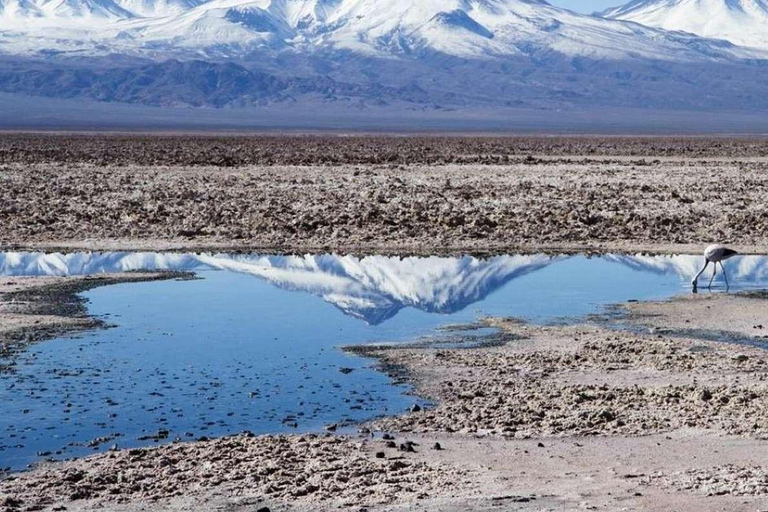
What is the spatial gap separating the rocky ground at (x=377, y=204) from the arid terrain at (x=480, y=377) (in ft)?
A: 0.28

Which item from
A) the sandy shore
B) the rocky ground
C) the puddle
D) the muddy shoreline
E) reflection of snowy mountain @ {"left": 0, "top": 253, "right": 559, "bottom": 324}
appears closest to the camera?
the sandy shore

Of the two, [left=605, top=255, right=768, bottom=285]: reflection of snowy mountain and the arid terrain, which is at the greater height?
the arid terrain

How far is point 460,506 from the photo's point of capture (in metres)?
7.80

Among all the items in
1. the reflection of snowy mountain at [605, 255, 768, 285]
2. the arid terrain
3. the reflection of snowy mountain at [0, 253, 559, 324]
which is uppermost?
the arid terrain

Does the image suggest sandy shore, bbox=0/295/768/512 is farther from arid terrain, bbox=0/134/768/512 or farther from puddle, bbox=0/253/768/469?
puddle, bbox=0/253/768/469

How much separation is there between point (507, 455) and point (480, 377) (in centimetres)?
259

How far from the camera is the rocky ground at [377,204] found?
22031mm

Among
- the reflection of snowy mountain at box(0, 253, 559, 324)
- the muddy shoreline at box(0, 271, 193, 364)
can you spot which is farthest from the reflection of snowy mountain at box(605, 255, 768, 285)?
the muddy shoreline at box(0, 271, 193, 364)

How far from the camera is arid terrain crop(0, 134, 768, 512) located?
8.21 metres

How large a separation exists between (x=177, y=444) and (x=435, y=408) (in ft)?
6.84

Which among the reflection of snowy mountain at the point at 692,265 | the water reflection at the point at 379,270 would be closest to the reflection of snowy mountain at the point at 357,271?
the water reflection at the point at 379,270

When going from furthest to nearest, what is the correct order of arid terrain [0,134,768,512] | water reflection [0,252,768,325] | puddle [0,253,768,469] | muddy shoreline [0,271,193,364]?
water reflection [0,252,768,325] < muddy shoreline [0,271,193,364] < puddle [0,253,768,469] < arid terrain [0,134,768,512]

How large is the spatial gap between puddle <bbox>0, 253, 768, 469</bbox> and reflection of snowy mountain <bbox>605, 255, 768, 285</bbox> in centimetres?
3

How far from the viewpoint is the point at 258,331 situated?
14492mm
